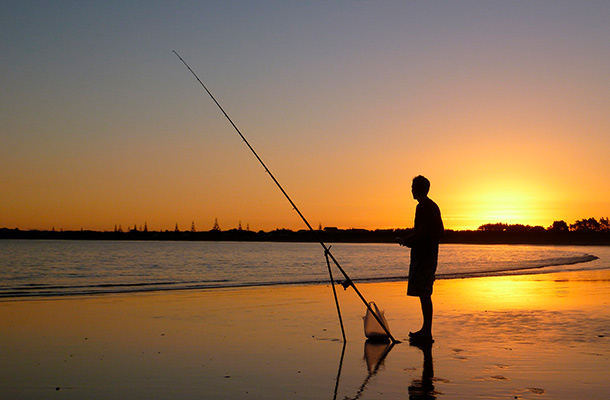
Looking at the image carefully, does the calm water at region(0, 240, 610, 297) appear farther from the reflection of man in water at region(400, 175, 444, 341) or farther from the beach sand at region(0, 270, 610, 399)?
the reflection of man in water at region(400, 175, 444, 341)

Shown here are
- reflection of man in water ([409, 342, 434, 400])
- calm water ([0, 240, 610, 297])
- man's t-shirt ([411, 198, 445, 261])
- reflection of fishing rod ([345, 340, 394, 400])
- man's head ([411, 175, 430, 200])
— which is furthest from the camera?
calm water ([0, 240, 610, 297])

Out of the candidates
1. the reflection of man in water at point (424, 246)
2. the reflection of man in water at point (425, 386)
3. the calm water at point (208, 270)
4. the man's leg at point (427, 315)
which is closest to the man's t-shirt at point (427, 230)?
the reflection of man in water at point (424, 246)

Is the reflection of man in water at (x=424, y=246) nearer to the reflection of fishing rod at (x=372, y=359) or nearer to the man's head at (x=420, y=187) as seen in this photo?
the man's head at (x=420, y=187)

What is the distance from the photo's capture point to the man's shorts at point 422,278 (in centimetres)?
684

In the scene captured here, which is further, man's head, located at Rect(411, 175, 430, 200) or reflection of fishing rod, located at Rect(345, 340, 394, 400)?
man's head, located at Rect(411, 175, 430, 200)

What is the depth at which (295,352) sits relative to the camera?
6359 millimetres

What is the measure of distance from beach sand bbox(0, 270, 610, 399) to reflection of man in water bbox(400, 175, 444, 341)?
18.6 inches

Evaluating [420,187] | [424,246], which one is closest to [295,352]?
[424,246]

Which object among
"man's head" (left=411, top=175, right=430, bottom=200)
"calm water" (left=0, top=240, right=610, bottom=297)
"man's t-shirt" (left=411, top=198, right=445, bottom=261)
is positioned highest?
"man's head" (left=411, top=175, right=430, bottom=200)

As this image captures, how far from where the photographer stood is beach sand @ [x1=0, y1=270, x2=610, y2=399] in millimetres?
4773

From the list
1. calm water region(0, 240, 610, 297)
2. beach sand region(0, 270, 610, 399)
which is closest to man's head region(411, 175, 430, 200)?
beach sand region(0, 270, 610, 399)

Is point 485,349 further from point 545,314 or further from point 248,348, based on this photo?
point 545,314

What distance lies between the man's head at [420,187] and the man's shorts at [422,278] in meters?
0.73

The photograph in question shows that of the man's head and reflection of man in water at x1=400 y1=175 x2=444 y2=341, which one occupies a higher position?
the man's head
